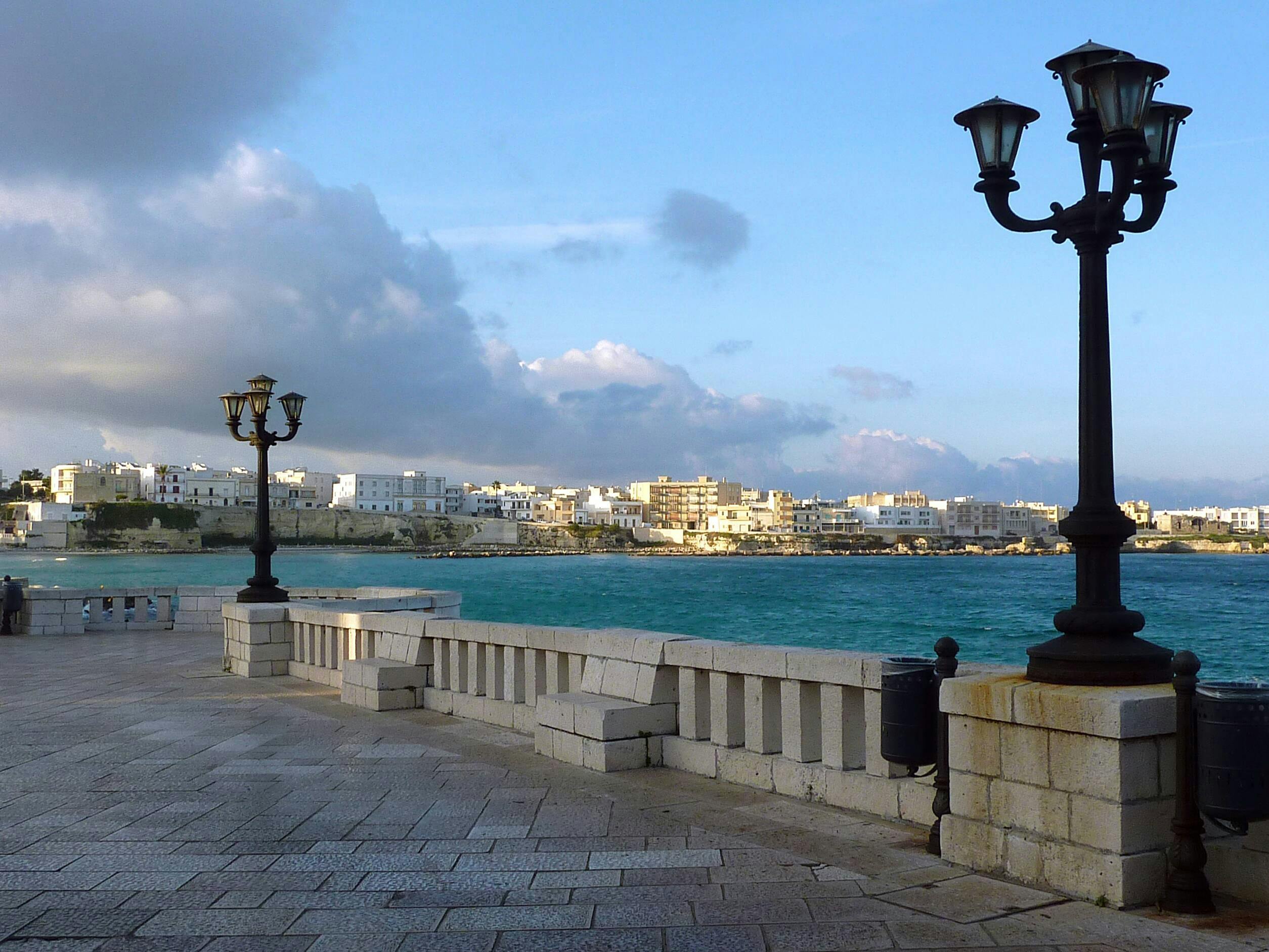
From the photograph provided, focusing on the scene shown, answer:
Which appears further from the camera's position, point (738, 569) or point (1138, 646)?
point (738, 569)

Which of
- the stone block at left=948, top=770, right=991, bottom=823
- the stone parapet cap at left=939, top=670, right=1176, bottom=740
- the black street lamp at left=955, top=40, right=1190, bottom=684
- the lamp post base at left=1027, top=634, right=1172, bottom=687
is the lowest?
the stone block at left=948, top=770, right=991, bottom=823

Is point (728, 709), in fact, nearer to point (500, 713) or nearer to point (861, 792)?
point (861, 792)

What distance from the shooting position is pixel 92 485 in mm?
163750

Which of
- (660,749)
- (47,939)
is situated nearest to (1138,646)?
(660,749)

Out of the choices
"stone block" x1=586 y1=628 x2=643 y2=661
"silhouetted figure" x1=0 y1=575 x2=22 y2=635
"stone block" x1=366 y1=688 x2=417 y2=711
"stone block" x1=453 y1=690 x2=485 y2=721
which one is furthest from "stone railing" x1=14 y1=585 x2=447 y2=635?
"stone block" x1=586 y1=628 x2=643 y2=661

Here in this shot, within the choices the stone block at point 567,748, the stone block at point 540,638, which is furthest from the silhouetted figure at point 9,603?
the stone block at point 567,748

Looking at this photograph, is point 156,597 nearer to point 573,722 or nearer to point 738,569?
point 573,722

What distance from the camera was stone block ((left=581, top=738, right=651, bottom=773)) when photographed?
291 inches

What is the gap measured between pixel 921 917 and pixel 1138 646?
5.20 feet

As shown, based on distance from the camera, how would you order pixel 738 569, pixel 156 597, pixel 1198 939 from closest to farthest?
pixel 1198 939 < pixel 156 597 < pixel 738 569

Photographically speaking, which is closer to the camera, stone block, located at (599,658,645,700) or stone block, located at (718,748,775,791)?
stone block, located at (718,748,775,791)

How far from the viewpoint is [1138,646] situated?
16.3 ft

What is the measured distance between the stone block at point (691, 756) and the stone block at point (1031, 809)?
2399mm

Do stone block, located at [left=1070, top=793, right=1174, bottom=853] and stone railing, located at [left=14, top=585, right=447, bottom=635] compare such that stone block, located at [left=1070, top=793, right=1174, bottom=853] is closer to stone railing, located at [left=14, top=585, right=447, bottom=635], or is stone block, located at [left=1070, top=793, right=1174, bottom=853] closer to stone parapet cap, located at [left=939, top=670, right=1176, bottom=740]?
stone parapet cap, located at [left=939, top=670, right=1176, bottom=740]
